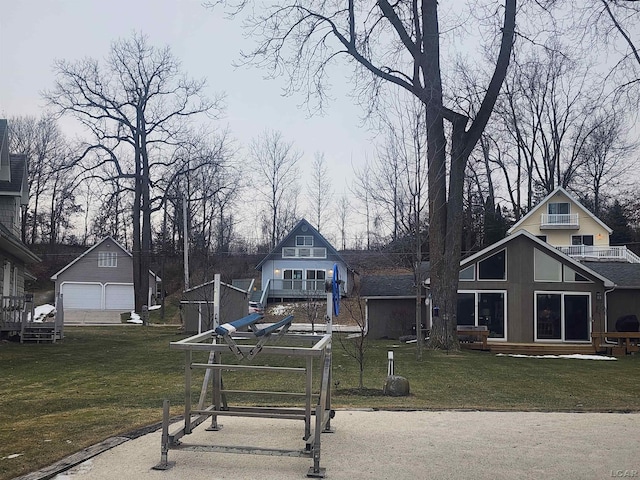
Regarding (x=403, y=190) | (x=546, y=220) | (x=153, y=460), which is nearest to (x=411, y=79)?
(x=403, y=190)

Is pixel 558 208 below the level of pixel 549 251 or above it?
above

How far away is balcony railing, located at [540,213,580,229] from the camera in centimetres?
4391

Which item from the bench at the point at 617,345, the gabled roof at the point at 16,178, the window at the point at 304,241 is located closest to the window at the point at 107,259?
the window at the point at 304,241

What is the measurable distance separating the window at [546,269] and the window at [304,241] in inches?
1022

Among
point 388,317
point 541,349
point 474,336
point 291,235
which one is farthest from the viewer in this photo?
point 291,235

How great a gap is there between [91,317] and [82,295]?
20.0 feet

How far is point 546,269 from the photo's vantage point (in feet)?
84.2

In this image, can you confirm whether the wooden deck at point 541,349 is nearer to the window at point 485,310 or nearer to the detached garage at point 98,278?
the window at point 485,310

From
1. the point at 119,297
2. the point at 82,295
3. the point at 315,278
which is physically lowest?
the point at 119,297

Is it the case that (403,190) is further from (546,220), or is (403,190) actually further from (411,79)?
(546,220)

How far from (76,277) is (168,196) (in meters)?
12.1

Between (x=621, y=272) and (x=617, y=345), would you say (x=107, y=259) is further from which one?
(x=617, y=345)

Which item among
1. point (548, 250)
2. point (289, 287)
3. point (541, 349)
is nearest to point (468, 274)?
point (548, 250)

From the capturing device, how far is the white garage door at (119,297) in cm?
4894
